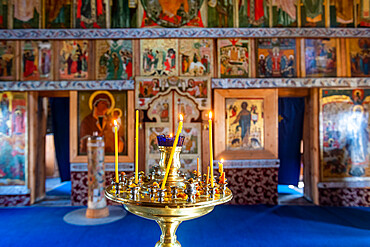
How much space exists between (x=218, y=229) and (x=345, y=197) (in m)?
3.45

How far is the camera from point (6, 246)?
4.19 metres

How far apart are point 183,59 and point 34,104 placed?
3.54m

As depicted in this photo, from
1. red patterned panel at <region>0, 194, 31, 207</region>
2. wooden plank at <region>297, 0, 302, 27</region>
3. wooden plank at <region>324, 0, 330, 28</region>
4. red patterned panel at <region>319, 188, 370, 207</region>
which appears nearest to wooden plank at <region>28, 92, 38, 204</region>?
red patterned panel at <region>0, 194, 31, 207</region>

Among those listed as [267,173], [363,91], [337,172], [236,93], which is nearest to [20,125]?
[236,93]

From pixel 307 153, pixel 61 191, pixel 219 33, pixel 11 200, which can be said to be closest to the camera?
pixel 11 200

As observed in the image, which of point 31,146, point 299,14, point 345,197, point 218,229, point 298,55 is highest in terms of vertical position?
point 299,14

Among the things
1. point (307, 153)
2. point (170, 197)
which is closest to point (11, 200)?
point (170, 197)

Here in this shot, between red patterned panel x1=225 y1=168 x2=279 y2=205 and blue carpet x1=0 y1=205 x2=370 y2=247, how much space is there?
43 cm

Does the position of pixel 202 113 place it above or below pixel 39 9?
below

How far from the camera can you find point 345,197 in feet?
21.6

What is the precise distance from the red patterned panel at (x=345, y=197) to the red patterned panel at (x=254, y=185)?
1097mm

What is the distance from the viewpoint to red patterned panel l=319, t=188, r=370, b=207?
21.6ft

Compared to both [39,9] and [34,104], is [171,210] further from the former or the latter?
[39,9]

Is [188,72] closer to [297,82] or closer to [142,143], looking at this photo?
[142,143]
